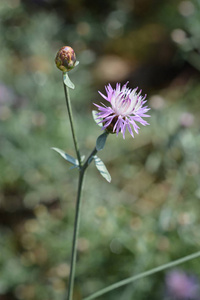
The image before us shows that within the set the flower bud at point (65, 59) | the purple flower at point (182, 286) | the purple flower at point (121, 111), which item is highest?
the flower bud at point (65, 59)

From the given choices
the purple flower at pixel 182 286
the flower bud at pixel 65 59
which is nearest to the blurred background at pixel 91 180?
the purple flower at pixel 182 286

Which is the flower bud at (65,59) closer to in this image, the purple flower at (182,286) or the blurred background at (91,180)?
the blurred background at (91,180)

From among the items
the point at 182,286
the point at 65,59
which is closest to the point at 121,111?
the point at 65,59

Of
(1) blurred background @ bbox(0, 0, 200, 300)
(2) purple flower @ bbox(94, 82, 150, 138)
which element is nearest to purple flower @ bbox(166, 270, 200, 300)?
(1) blurred background @ bbox(0, 0, 200, 300)

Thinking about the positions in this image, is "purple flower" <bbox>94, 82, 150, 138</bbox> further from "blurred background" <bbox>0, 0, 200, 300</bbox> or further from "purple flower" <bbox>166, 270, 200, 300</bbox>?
"purple flower" <bbox>166, 270, 200, 300</bbox>

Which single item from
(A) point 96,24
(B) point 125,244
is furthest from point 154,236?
(A) point 96,24

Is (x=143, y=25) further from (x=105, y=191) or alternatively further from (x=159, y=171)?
(x=105, y=191)

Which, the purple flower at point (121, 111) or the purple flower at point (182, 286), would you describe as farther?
the purple flower at point (182, 286)
